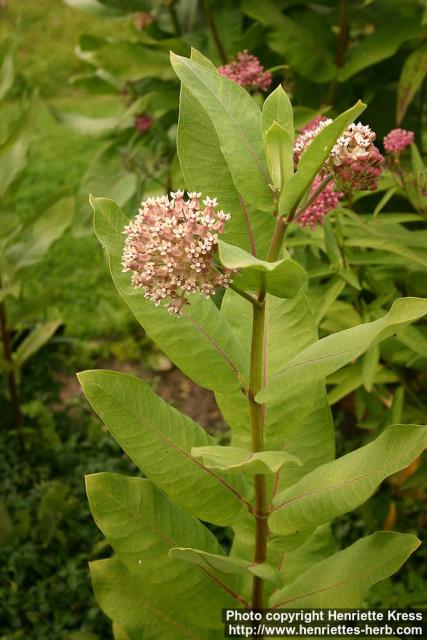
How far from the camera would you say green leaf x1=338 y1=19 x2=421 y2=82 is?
2.27m

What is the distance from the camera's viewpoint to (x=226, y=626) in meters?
1.46

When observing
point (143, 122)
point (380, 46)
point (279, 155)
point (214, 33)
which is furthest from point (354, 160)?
point (143, 122)

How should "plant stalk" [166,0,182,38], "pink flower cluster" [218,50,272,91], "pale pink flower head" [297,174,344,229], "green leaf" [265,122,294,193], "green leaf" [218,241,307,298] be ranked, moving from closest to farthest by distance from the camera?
"green leaf" [218,241,307,298], "green leaf" [265,122,294,193], "pale pink flower head" [297,174,344,229], "pink flower cluster" [218,50,272,91], "plant stalk" [166,0,182,38]

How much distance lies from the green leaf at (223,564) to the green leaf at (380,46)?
1.47 m

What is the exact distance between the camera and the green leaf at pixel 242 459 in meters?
1.09

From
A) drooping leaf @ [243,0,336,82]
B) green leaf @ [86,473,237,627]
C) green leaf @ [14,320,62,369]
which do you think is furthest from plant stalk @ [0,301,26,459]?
green leaf @ [86,473,237,627]

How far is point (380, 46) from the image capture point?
2.30 metres

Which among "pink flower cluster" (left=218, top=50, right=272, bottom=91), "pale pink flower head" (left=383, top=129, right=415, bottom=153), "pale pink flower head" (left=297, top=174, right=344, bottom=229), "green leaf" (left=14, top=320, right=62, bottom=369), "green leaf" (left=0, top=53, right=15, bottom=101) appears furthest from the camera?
"green leaf" (left=14, top=320, right=62, bottom=369)

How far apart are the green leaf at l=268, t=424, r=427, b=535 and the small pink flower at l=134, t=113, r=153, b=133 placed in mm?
1678

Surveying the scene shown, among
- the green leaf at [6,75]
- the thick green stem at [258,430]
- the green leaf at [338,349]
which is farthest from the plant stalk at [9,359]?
the green leaf at [338,349]

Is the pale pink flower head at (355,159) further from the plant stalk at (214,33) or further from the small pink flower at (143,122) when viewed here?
the small pink flower at (143,122)

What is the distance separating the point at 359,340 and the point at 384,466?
21cm

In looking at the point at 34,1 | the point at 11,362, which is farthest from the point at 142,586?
the point at 34,1

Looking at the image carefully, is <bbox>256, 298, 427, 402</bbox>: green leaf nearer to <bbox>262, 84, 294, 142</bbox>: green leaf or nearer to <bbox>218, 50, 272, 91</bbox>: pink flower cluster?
<bbox>262, 84, 294, 142</bbox>: green leaf
